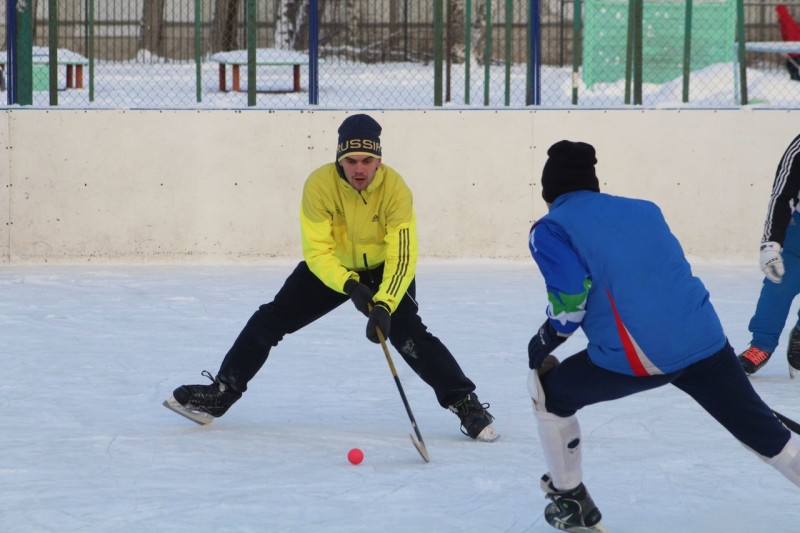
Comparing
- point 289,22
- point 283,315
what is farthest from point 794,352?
point 289,22

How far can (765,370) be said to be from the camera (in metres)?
5.89

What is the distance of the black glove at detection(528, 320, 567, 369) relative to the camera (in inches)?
127

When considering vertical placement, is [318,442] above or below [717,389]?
below

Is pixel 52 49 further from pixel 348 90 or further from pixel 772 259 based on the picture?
pixel 772 259

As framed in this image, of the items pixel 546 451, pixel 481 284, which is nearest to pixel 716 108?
pixel 481 284

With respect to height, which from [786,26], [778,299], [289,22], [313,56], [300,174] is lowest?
[778,299]

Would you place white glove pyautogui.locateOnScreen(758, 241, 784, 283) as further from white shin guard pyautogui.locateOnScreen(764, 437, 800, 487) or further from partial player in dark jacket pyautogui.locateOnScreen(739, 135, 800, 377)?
white shin guard pyautogui.locateOnScreen(764, 437, 800, 487)

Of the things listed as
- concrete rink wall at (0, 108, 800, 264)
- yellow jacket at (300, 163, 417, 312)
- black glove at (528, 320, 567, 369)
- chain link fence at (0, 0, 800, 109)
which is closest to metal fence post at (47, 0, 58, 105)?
chain link fence at (0, 0, 800, 109)

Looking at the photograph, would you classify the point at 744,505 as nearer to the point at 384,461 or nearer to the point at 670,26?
the point at 384,461

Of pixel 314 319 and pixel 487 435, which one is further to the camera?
pixel 314 319

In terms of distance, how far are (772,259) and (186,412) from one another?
2.35m

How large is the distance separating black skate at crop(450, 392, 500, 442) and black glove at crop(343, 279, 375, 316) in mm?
554

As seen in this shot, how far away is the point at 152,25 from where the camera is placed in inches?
467

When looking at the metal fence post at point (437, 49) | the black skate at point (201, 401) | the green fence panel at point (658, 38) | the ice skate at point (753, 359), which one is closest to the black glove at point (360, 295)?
the black skate at point (201, 401)
